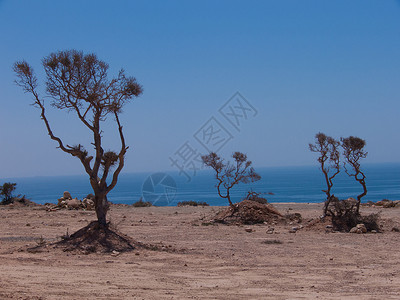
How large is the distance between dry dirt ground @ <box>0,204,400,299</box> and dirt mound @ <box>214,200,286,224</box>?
3.77 m

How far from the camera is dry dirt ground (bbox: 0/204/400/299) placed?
8.84 meters

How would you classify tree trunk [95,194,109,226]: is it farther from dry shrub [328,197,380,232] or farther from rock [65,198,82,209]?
rock [65,198,82,209]

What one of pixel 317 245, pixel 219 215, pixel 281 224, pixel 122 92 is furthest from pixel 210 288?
pixel 219 215

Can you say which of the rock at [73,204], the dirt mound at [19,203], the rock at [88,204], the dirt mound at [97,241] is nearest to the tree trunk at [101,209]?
the dirt mound at [97,241]

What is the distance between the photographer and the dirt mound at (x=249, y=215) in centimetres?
2329

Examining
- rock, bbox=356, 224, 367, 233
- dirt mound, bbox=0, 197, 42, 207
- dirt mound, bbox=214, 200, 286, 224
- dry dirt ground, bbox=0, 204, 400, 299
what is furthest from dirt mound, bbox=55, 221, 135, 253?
dirt mound, bbox=0, 197, 42, 207

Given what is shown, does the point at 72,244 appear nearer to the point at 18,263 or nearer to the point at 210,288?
the point at 18,263

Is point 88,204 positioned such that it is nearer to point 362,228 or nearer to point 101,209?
point 101,209

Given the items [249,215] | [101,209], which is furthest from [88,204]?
[101,209]

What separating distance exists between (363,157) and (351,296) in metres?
14.0

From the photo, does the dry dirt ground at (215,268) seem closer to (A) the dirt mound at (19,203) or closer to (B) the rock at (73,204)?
(B) the rock at (73,204)

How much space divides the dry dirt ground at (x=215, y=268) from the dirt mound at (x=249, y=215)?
3.77 metres

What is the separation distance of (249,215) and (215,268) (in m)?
12.0

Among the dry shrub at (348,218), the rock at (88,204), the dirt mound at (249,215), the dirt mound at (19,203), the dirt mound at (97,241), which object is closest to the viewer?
the dirt mound at (97,241)
